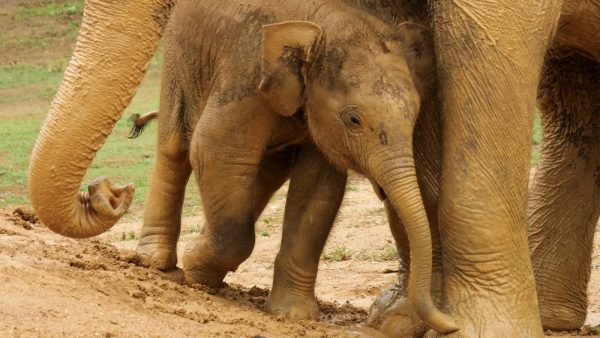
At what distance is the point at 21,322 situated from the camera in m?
4.86

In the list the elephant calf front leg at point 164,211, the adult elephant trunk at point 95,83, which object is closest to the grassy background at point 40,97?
the elephant calf front leg at point 164,211

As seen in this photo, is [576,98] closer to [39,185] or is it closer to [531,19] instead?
[531,19]

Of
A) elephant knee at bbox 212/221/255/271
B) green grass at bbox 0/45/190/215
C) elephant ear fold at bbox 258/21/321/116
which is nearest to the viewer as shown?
elephant ear fold at bbox 258/21/321/116

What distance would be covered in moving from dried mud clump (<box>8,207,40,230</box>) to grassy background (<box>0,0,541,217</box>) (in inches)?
94.4

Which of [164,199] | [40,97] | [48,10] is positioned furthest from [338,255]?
[48,10]

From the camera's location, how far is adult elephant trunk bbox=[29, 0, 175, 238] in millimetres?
4988

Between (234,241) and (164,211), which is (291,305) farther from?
(164,211)

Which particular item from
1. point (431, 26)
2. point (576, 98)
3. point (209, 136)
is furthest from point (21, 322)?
point (576, 98)

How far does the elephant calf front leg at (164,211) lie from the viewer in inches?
279

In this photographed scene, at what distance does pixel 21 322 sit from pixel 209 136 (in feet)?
5.39

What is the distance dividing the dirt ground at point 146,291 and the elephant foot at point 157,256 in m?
0.05

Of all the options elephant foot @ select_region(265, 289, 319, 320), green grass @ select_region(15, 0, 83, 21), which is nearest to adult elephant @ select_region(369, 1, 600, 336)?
elephant foot @ select_region(265, 289, 319, 320)

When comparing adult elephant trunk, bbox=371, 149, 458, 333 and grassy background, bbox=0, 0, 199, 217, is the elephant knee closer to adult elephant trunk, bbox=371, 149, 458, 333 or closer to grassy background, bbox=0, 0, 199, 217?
adult elephant trunk, bbox=371, 149, 458, 333

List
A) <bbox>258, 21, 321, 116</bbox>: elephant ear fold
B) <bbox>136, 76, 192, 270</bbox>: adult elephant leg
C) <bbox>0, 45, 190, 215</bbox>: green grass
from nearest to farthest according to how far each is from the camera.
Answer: <bbox>258, 21, 321, 116</bbox>: elephant ear fold → <bbox>136, 76, 192, 270</bbox>: adult elephant leg → <bbox>0, 45, 190, 215</bbox>: green grass
